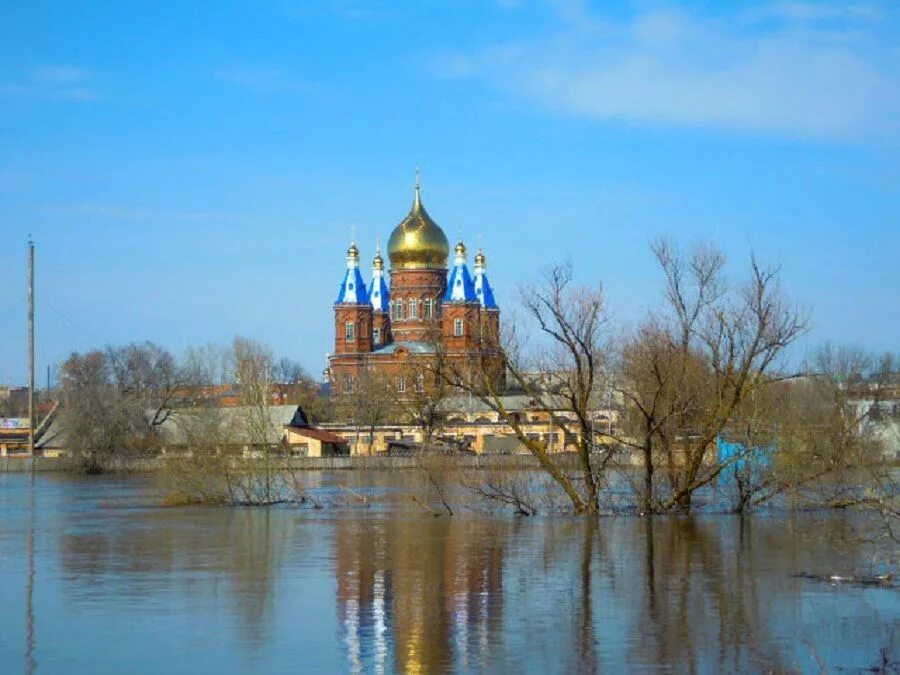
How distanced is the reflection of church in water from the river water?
1.4 inches

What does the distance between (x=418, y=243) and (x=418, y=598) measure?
67.6 m

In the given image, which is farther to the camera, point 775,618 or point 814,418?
point 814,418

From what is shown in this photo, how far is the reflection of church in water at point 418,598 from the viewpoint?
13.5m

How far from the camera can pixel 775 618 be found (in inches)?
597

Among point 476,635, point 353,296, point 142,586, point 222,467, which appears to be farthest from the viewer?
point 353,296

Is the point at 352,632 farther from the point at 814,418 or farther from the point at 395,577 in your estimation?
the point at 814,418

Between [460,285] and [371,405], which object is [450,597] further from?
[460,285]

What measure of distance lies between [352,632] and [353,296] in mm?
73581

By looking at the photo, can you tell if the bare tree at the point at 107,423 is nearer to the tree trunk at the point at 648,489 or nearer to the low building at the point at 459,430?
the low building at the point at 459,430

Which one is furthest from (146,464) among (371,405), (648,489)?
(648,489)

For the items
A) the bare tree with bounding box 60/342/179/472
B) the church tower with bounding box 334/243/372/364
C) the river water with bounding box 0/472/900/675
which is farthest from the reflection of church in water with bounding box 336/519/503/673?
the church tower with bounding box 334/243/372/364

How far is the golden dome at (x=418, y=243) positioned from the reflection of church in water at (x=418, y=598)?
58.7 meters

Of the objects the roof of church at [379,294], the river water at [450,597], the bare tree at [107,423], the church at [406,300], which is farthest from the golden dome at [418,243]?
the river water at [450,597]

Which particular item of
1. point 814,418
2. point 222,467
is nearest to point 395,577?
point 222,467
